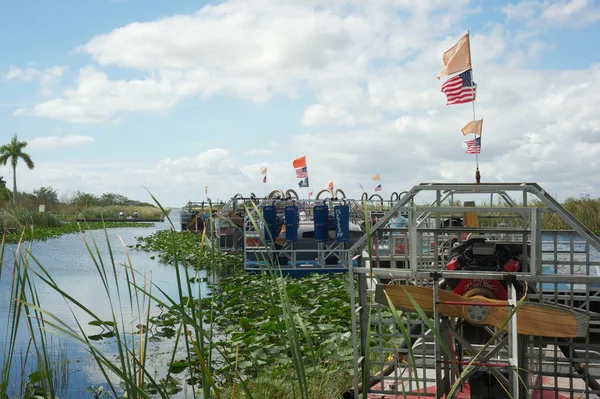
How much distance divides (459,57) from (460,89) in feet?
1.96

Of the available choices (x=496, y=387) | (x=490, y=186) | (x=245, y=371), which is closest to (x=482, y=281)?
(x=490, y=186)

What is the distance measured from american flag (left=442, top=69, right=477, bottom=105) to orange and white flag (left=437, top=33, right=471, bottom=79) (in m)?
0.14

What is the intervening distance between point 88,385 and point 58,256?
65.5 feet

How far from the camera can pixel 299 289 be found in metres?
12.4

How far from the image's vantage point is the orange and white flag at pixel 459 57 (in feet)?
38.7

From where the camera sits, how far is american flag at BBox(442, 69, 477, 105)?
11.8 meters

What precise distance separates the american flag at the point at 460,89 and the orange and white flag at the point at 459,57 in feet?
0.45

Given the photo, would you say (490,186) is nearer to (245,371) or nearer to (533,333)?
(533,333)

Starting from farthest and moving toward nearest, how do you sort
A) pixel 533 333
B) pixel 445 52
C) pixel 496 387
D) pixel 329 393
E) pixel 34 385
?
pixel 445 52
pixel 34 385
pixel 329 393
pixel 496 387
pixel 533 333

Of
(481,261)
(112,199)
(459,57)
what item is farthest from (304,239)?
(112,199)

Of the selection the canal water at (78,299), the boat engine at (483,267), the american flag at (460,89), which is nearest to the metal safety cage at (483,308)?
the boat engine at (483,267)

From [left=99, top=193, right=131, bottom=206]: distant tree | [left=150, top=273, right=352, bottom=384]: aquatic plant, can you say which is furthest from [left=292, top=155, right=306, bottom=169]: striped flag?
[left=99, top=193, right=131, bottom=206]: distant tree

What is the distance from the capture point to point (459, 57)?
12.0 m

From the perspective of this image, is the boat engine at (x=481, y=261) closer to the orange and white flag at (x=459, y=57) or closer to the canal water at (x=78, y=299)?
the canal water at (x=78, y=299)
